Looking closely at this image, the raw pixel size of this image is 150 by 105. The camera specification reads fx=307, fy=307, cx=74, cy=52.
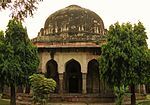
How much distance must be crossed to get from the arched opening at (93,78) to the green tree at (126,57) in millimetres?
5301

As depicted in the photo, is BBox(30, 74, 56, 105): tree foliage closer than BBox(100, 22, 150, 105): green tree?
Yes

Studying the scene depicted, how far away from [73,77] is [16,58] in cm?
694

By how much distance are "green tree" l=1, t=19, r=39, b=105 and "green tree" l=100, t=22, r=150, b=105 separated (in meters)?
4.15

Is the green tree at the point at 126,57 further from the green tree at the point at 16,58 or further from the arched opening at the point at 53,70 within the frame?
the arched opening at the point at 53,70

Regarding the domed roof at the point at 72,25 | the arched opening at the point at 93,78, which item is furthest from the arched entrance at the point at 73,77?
the domed roof at the point at 72,25

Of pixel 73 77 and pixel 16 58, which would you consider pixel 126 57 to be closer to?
pixel 16 58

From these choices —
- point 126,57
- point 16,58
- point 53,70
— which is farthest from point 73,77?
point 126,57

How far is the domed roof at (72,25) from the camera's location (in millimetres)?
23573

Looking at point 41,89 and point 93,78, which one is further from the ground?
point 93,78

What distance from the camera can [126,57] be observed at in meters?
16.3

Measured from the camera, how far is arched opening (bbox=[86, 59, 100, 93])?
22422mm

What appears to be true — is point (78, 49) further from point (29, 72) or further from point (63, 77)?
point (29, 72)

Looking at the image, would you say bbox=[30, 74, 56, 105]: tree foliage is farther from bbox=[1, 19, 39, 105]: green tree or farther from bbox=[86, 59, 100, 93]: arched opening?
bbox=[86, 59, 100, 93]: arched opening

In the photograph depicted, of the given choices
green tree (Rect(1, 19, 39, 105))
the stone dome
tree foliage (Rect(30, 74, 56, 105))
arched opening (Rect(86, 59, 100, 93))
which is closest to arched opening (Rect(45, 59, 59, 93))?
arched opening (Rect(86, 59, 100, 93))
